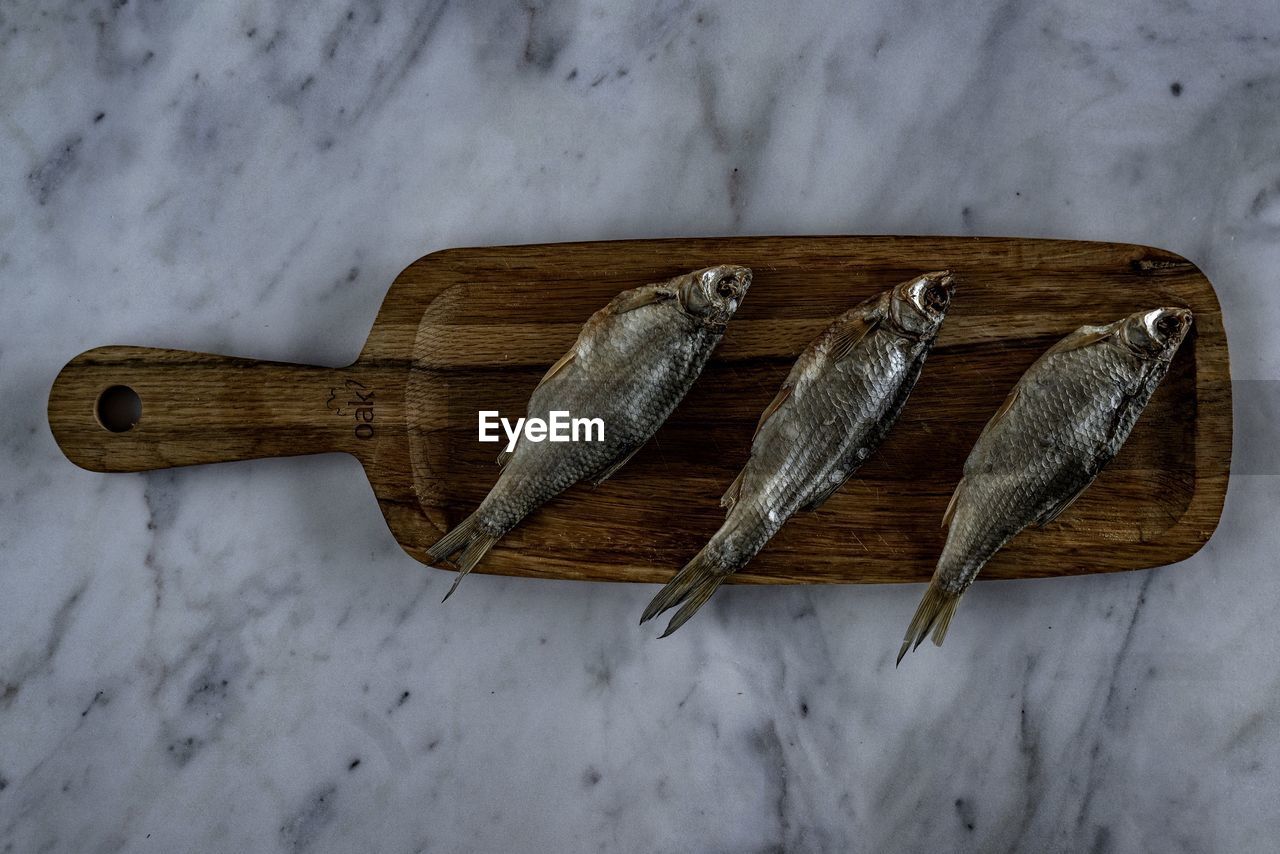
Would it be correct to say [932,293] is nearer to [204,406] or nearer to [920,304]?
[920,304]

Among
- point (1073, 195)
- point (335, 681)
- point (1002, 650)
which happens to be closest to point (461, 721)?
point (335, 681)

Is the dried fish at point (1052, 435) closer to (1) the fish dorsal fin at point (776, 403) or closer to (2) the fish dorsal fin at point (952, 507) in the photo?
(2) the fish dorsal fin at point (952, 507)

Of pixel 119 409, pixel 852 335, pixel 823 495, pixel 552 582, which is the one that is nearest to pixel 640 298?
pixel 852 335

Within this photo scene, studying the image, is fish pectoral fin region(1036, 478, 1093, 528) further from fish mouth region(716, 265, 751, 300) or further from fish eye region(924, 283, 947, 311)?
fish mouth region(716, 265, 751, 300)

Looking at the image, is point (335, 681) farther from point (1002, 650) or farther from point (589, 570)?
point (1002, 650)

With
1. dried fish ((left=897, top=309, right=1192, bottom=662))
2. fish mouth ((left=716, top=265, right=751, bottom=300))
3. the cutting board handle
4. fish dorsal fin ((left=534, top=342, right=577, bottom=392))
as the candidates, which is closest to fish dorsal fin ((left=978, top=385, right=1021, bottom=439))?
dried fish ((left=897, top=309, right=1192, bottom=662))

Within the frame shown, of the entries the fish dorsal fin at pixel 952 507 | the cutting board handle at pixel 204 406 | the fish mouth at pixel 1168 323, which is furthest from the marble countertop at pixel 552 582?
the fish mouth at pixel 1168 323
